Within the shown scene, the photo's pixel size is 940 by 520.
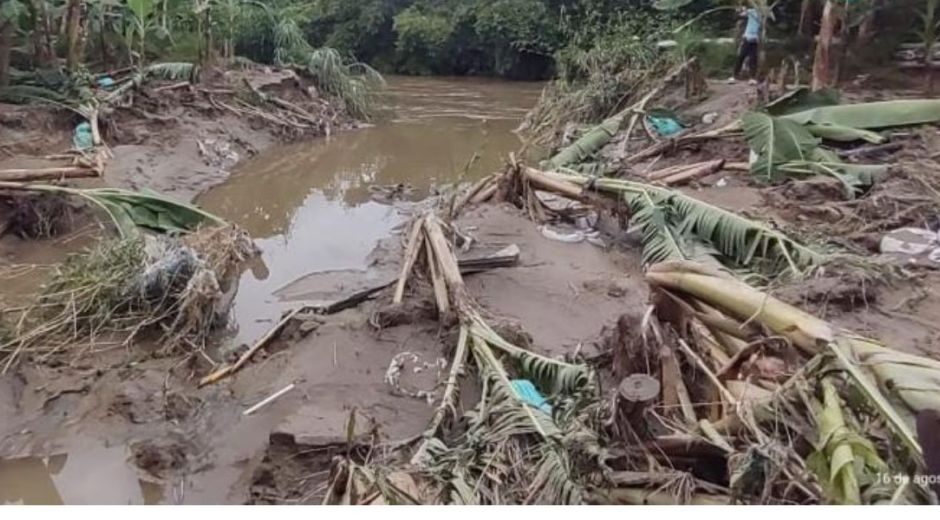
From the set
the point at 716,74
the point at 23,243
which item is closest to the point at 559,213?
the point at 23,243

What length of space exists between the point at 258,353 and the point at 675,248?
3.07 meters

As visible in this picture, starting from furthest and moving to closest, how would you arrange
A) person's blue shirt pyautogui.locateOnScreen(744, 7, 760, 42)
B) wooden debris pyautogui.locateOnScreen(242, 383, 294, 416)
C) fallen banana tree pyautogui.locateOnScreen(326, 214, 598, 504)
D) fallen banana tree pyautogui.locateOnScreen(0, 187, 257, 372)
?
person's blue shirt pyautogui.locateOnScreen(744, 7, 760, 42)
fallen banana tree pyautogui.locateOnScreen(0, 187, 257, 372)
wooden debris pyautogui.locateOnScreen(242, 383, 294, 416)
fallen banana tree pyautogui.locateOnScreen(326, 214, 598, 504)

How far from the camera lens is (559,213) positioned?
347 inches

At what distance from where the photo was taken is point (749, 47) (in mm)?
13617

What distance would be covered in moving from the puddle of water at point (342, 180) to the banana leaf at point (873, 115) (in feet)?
15.0

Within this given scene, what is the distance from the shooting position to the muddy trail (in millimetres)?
3766

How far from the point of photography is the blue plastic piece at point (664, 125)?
11531mm

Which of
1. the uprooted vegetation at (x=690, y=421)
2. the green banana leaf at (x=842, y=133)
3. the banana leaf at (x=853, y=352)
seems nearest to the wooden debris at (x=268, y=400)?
the uprooted vegetation at (x=690, y=421)

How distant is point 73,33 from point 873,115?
405 inches

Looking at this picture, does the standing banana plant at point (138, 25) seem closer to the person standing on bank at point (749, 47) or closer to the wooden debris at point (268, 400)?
the person standing on bank at point (749, 47)

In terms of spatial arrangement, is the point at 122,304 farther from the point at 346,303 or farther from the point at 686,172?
the point at 686,172

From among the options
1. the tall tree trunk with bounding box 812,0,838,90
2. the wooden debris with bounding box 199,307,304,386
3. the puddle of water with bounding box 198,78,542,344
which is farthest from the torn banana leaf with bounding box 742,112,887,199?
the wooden debris with bounding box 199,307,304,386

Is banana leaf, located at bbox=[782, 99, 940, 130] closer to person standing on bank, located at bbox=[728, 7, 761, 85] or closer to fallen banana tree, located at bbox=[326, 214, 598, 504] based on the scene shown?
person standing on bank, located at bbox=[728, 7, 761, 85]

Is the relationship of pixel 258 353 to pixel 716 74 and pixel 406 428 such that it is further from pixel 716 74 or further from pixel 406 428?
pixel 716 74
